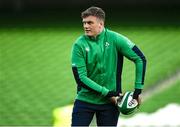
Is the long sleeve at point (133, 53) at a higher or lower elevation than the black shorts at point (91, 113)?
higher

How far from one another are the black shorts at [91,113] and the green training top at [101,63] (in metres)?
0.05

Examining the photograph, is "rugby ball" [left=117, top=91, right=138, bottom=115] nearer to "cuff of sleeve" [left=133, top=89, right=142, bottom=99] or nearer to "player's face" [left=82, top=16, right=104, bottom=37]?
"cuff of sleeve" [left=133, top=89, right=142, bottom=99]

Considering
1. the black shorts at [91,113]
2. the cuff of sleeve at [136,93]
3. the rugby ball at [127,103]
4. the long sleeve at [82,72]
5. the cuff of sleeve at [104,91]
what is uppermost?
the long sleeve at [82,72]

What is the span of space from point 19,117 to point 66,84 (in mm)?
1684

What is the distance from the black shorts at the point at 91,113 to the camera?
257 inches

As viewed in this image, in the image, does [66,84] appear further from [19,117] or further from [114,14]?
[114,14]

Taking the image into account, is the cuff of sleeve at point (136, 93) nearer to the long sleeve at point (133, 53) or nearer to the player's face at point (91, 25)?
the long sleeve at point (133, 53)

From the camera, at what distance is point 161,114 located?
11211 mm

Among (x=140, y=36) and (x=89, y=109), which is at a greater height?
(x=89, y=109)

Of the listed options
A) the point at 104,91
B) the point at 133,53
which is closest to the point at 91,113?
the point at 104,91

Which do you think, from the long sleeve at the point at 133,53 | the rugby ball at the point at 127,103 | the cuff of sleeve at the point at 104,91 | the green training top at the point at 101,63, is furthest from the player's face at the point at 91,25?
the rugby ball at the point at 127,103

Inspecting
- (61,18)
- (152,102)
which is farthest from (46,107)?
(61,18)

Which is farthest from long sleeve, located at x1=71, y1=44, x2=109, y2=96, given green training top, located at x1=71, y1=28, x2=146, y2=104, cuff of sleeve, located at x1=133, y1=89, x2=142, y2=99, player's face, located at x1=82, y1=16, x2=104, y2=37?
cuff of sleeve, located at x1=133, y1=89, x2=142, y2=99

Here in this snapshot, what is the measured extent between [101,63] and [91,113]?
1.73 feet
